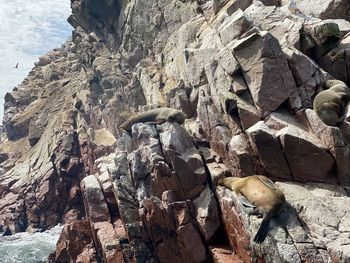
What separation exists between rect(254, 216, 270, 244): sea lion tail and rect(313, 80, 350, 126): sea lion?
5.12 metres

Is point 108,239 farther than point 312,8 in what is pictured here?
No

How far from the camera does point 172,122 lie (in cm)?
2047

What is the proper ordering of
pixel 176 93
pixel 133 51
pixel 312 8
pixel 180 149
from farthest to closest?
pixel 133 51 → pixel 176 93 → pixel 312 8 → pixel 180 149

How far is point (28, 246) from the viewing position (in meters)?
34.4

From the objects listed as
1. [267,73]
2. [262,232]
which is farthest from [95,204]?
[267,73]

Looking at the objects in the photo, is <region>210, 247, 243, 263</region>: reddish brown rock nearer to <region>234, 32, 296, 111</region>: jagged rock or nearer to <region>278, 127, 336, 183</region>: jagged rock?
<region>278, 127, 336, 183</region>: jagged rock

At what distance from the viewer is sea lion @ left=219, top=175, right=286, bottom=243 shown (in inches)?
551

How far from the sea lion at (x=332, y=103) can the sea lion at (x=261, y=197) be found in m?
3.71

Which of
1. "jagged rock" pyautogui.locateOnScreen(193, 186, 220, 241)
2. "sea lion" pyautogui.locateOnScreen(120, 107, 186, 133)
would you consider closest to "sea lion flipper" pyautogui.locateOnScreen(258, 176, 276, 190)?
"jagged rock" pyautogui.locateOnScreen(193, 186, 220, 241)

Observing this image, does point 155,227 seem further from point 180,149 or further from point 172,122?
point 172,122

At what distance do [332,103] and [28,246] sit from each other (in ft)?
98.1

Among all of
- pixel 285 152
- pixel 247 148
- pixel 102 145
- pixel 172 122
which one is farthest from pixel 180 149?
pixel 102 145

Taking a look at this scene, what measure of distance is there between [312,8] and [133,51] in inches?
927

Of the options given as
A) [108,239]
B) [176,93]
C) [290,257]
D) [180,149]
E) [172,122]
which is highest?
[176,93]
